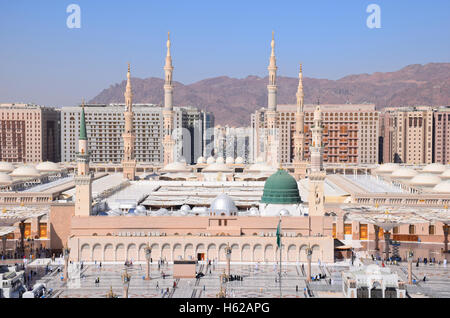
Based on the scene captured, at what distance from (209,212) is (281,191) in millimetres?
4562

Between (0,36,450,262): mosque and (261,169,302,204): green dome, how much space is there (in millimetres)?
59

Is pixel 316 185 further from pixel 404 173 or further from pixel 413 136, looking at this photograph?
pixel 413 136

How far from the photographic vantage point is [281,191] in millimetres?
38031

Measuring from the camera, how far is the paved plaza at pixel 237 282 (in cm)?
2752

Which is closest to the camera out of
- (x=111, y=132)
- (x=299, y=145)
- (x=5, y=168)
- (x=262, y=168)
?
(x=299, y=145)

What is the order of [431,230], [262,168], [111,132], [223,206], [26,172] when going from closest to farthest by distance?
[223,206]
[431,230]
[26,172]
[262,168]
[111,132]

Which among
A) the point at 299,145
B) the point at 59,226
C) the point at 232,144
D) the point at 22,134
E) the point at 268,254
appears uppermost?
the point at 22,134

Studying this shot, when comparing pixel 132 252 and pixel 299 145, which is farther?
pixel 299 145

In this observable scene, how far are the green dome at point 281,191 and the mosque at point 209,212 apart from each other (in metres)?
0.06

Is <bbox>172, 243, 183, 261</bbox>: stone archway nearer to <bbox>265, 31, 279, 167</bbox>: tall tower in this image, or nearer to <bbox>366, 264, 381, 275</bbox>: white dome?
<bbox>366, 264, 381, 275</bbox>: white dome

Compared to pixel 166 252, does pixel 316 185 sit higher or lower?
higher

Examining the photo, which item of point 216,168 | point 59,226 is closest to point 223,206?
point 59,226

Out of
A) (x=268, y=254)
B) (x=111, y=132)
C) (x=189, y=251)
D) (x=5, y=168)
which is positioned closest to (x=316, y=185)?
(x=268, y=254)

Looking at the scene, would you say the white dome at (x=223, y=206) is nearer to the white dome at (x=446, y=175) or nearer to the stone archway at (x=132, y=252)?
the stone archway at (x=132, y=252)
